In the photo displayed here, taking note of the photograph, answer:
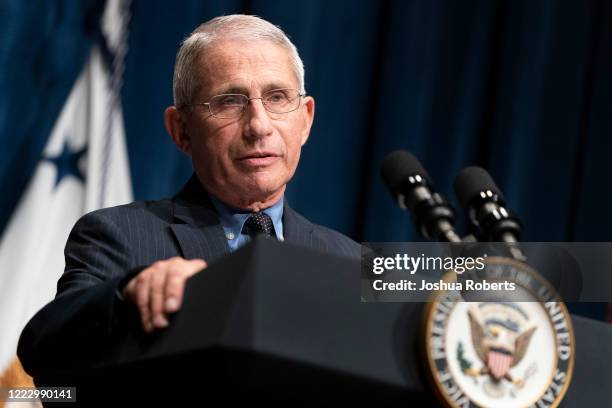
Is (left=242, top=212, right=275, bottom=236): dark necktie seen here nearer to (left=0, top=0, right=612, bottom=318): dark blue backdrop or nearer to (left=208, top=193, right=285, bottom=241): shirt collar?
(left=208, top=193, right=285, bottom=241): shirt collar

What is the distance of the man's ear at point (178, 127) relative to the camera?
198 cm

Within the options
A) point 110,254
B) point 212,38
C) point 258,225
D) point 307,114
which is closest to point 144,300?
point 110,254

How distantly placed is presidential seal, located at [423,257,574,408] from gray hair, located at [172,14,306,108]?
1028mm

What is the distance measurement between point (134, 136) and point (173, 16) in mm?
409

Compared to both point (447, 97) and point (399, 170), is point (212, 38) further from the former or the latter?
point (447, 97)

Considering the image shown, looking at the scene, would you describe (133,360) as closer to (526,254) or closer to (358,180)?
(526,254)

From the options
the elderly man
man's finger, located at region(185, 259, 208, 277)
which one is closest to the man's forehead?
the elderly man

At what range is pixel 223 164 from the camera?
6.07 ft

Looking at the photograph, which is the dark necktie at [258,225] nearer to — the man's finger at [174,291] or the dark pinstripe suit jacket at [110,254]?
the dark pinstripe suit jacket at [110,254]

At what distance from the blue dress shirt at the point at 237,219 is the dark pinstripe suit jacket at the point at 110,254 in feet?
0.06

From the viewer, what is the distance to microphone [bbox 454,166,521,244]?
1088 millimetres

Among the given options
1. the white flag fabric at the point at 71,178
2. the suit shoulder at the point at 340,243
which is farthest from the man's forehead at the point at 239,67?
the white flag fabric at the point at 71,178

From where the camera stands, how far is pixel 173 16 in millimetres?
2881

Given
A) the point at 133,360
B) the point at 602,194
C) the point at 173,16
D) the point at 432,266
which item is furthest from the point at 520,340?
the point at 602,194
